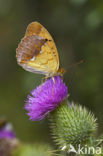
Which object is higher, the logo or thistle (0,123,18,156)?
the logo

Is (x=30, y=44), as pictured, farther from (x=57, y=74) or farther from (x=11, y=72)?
(x=11, y=72)

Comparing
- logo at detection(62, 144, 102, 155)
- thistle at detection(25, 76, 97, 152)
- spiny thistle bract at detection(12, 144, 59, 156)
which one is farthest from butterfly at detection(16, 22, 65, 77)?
spiny thistle bract at detection(12, 144, 59, 156)

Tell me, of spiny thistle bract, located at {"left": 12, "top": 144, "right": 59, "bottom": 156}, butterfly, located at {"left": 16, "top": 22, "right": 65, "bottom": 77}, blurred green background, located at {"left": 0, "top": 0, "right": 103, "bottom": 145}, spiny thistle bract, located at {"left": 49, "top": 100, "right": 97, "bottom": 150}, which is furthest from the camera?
blurred green background, located at {"left": 0, "top": 0, "right": 103, "bottom": 145}

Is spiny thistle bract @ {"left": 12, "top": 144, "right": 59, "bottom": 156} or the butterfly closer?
the butterfly

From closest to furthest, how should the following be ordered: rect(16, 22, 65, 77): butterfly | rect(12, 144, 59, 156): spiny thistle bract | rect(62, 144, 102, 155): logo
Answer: rect(62, 144, 102, 155): logo → rect(16, 22, 65, 77): butterfly → rect(12, 144, 59, 156): spiny thistle bract

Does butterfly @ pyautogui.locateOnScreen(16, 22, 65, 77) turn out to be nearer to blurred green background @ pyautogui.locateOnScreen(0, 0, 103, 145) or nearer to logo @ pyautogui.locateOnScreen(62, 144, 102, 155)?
blurred green background @ pyautogui.locateOnScreen(0, 0, 103, 145)

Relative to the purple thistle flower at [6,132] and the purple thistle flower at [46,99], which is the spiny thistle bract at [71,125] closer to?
the purple thistle flower at [46,99]

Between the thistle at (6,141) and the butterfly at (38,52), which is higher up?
the butterfly at (38,52)

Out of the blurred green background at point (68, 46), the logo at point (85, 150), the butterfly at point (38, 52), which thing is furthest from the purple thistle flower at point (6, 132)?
the logo at point (85, 150)
